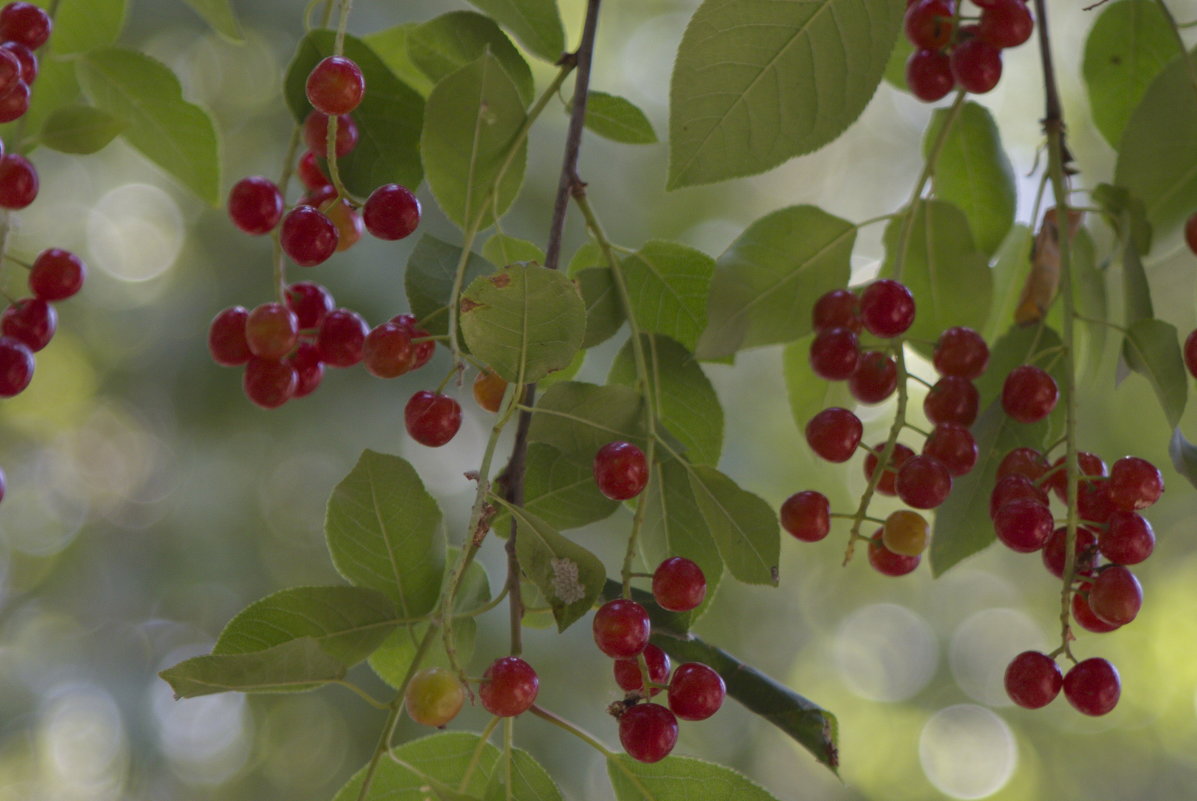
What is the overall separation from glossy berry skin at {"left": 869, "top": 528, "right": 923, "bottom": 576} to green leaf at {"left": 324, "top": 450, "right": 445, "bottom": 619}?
0.21 m

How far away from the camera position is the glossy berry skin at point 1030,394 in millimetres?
491

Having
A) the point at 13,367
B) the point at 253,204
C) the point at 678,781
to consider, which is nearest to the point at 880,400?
the point at 678,781

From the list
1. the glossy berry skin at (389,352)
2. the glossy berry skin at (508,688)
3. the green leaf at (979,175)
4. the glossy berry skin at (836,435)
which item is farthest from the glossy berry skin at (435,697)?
the green leaf at (979,175)

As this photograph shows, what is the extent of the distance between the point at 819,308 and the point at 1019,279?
21 cm

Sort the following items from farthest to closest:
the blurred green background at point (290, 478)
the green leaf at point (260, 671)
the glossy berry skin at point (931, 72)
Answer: the blurred green background at point (290, 478), the glossy berry skin at point (931, 72), the green leaf at point (260, 671)

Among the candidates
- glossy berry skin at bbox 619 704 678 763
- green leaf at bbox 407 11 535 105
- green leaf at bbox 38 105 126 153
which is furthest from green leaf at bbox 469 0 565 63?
glossy berry skin at bbox 619 704 678 763

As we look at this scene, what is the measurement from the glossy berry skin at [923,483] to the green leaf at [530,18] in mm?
258

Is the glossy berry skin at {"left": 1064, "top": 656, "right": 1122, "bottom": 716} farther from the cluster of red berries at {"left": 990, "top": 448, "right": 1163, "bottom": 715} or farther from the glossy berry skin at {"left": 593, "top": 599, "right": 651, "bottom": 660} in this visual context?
the glossy berry skin at {"left": 593, "top": 599, "right": 651, "bottom": 660}

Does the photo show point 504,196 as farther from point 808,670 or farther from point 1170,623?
point 808,670

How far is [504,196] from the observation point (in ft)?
1.61

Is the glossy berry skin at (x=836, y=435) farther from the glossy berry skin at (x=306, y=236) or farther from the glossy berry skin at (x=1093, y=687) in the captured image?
the glossy berry skin at (x=306, y=236)

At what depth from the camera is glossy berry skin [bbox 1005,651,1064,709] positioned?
0.46m

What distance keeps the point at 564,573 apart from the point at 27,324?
14.1 inches

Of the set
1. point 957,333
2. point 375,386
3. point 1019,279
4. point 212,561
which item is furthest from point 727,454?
point 957,333
